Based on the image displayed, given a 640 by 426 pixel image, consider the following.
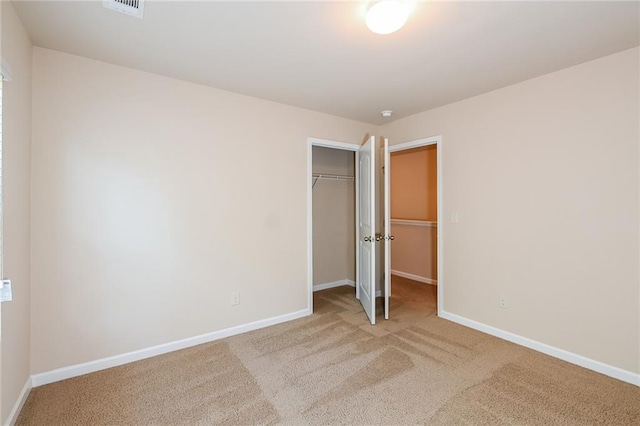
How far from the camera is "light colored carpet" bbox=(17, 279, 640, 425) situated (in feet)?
5.80

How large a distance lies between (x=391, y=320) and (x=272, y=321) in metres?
1.30

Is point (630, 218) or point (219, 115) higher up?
point (219, 115)

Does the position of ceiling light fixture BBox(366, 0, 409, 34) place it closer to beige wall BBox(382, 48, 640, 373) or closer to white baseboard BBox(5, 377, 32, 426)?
beige wall BBox(382, 48, 640, 373)

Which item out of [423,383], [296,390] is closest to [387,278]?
[423,383]

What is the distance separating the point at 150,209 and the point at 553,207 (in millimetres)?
3383

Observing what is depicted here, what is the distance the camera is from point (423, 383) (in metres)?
2.08

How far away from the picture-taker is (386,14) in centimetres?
157

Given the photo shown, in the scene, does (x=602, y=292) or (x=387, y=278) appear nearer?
(x=602, y=292)

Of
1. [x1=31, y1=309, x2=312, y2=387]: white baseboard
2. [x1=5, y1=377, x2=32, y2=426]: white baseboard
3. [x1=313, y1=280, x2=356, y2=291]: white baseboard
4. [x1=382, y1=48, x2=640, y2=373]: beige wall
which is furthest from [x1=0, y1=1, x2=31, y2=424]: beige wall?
[x1=382, y1=48, x2=640, y2=373]: beige wall

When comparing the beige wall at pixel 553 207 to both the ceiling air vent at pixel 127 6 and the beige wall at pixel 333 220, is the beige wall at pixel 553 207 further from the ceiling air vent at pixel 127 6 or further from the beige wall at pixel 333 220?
the ceiling air vent at pixel 127 6

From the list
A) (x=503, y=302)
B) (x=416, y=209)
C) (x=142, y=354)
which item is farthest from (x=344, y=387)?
(x=416, y=209)

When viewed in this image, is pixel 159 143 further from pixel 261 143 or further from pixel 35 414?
pixel 35 414

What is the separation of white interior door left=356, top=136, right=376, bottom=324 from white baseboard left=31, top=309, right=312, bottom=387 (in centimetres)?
92

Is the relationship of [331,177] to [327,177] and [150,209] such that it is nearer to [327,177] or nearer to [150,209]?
[327,177]
